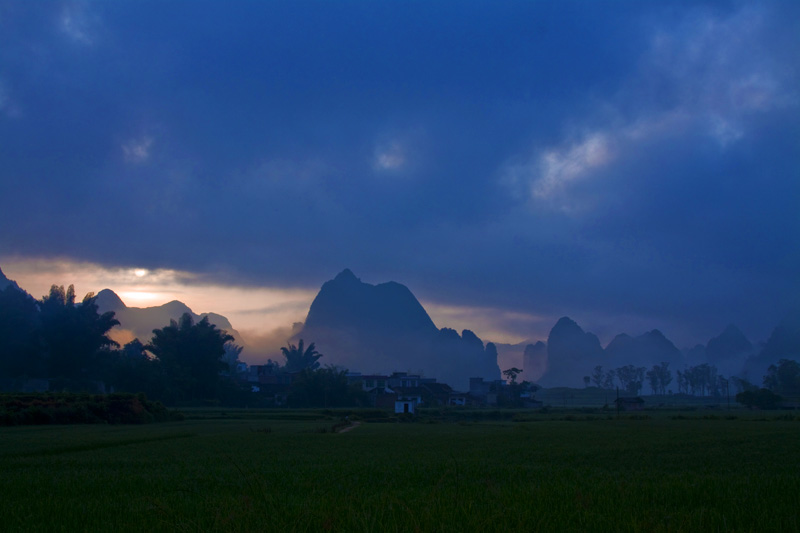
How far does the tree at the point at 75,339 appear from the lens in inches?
2783

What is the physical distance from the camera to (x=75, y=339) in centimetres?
7100

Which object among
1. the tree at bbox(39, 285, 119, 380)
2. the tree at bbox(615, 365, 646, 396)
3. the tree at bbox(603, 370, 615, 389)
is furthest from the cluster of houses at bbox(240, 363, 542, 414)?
the tree at bbox(603, 370, 615, 389)

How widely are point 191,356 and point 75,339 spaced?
51.1ft

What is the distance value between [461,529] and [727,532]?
8.61ft

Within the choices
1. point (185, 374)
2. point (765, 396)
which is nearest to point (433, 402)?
point (185, 374)

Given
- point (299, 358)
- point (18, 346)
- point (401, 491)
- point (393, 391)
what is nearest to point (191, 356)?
point (18, 346)

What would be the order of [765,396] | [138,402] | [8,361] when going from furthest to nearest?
[765,396] < [8,361] < [138,402]

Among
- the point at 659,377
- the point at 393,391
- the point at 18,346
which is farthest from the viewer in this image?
the point at 659,377

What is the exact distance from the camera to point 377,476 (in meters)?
11.0

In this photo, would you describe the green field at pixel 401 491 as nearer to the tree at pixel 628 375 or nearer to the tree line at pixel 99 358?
the tree line at pixel 99 358

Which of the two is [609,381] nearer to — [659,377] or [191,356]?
[659,377]

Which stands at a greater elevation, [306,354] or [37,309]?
[37,309]

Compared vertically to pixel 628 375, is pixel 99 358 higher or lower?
higher

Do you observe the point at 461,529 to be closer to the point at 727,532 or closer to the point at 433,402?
the point at 727,532
